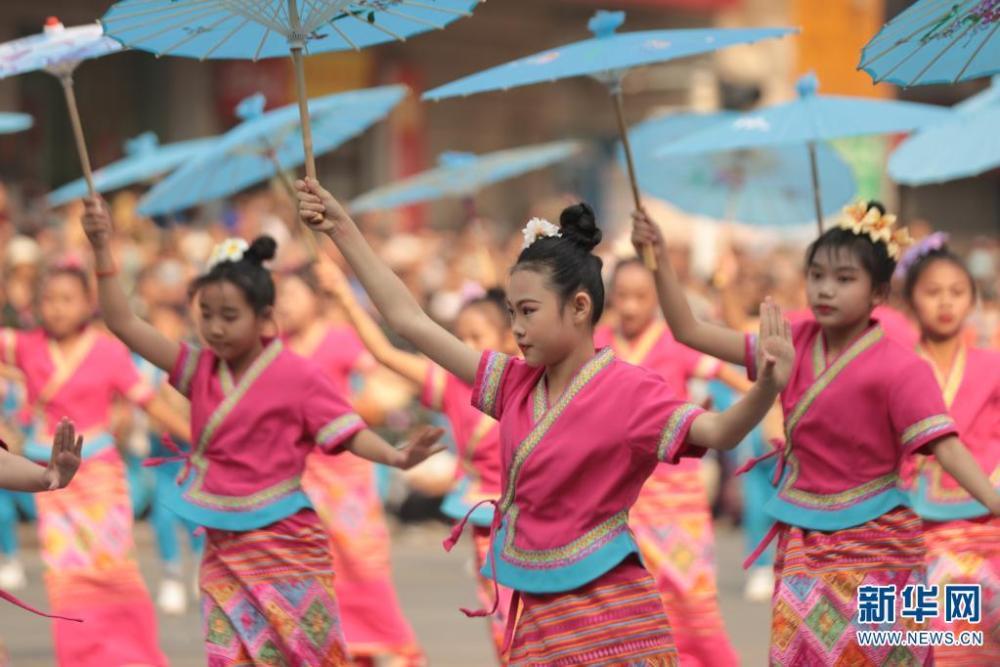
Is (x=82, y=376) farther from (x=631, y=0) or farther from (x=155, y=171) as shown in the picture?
(x=631, y=0)

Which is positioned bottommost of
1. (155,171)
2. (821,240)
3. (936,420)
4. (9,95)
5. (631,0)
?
(936,420)

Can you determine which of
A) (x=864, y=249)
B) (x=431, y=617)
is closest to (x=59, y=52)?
(x=864, y=249)

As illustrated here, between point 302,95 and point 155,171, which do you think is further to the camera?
point 155,171

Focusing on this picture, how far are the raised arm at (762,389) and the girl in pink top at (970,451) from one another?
2262 millimetres

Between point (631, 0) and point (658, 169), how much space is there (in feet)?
37.5

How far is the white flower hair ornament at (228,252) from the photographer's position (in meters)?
6.37

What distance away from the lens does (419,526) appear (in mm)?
13867

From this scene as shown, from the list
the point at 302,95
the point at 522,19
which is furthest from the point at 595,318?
the point at 522,19

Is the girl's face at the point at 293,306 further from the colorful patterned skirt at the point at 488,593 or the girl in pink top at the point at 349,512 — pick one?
the colorful patterned skirt at the point at 488,593

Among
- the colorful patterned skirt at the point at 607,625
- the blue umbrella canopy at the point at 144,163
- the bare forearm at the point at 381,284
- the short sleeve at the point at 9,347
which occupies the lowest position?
the colorful patterned skirt at the point at 607,625

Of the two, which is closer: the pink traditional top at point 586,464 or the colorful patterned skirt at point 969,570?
the pink traditional top at point 586,464

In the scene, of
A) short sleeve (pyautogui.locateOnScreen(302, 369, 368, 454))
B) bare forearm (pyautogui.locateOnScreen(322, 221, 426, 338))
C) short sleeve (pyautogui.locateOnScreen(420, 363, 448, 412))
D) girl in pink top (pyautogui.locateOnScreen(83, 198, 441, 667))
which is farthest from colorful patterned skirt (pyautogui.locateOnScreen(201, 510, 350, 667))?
short sleeve (pyautogui.locateOnScreen(420, 363, 448, 412))

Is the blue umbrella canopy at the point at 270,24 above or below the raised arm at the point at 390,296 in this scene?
above

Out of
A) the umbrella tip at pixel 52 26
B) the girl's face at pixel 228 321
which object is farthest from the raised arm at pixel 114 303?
the umbrella tip at pixel 52 26
